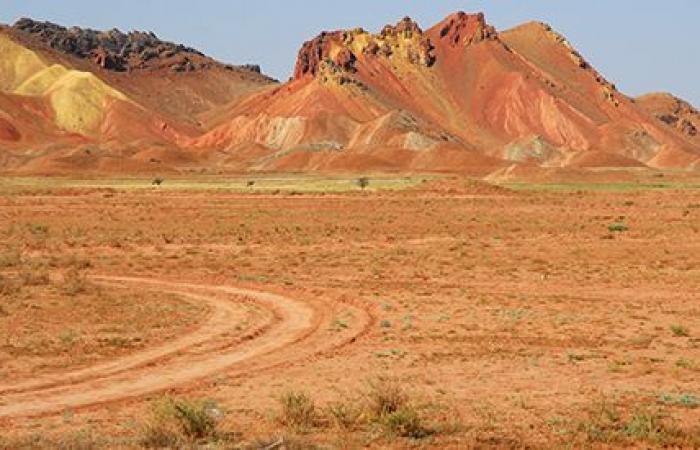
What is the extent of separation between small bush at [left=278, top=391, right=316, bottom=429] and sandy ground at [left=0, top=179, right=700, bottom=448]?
0.68 feet

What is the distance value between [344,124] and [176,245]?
14782cm

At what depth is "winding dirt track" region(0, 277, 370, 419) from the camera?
15.8 metres

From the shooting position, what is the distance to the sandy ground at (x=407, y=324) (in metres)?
14.9

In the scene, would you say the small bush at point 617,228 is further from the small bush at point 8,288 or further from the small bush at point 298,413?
the small bush at point 298,413

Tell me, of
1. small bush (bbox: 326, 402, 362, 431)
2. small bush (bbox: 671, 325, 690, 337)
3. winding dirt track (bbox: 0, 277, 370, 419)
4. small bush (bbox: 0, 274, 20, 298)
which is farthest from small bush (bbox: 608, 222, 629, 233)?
small bush (bbox: 326, 402, 362, 431)

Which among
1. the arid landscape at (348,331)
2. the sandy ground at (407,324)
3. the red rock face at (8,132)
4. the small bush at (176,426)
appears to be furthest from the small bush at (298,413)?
the red rock face at (8,132)

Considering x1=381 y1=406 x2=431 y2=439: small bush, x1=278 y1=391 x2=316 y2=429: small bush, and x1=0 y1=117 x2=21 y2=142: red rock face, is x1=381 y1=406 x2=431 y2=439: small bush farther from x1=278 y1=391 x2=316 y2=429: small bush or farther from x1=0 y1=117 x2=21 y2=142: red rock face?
x1=0 y1=117 x2=21 y2=142: red rock face

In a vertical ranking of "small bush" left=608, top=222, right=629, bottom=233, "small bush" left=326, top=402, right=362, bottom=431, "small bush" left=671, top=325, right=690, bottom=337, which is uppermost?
"small bush" left=326, top=402, right=362, bottom=431

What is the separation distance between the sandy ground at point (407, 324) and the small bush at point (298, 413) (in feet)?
0.68

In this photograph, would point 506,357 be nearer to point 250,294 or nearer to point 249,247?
point 250,294

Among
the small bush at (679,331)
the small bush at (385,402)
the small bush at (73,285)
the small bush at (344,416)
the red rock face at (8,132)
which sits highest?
the red rock face at (8,132)

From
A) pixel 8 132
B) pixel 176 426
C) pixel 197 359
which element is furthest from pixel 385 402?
pixel 8 132

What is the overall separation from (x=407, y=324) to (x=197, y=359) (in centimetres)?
602

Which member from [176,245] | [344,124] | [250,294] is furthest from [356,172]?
[250,294]
